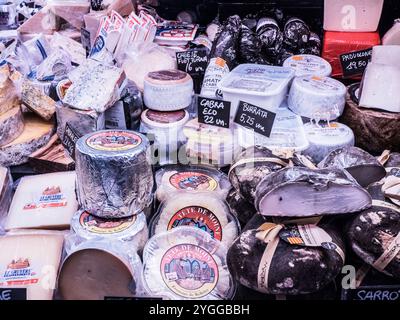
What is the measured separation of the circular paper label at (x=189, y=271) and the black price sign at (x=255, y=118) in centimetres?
72

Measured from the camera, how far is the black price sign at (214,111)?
2.13 m

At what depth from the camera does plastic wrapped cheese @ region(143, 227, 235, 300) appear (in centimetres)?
154

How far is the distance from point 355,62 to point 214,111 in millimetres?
990

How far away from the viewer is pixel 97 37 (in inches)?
112

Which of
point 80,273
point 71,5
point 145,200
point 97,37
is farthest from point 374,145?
point 71,5

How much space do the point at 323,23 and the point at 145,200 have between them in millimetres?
1829

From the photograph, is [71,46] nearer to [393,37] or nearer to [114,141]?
[114,141]

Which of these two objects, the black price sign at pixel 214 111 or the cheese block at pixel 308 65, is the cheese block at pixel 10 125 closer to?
the black price sign at pixel 214 111

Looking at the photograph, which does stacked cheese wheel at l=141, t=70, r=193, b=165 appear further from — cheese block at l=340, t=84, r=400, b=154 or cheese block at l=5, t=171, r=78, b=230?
cheese block at l=340, t=84, r=400, b=154

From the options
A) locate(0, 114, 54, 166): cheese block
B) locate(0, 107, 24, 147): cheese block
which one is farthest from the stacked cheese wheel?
locate(0, 107, 24, 147): cheese block

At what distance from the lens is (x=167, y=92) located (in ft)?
7.36

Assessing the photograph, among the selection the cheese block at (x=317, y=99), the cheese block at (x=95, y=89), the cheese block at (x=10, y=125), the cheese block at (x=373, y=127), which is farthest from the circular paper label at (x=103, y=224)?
the cheese block at (x=373, y=127)

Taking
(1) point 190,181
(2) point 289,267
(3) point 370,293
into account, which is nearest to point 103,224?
(1) point 190,181

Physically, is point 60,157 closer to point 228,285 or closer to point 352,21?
point 228,285
